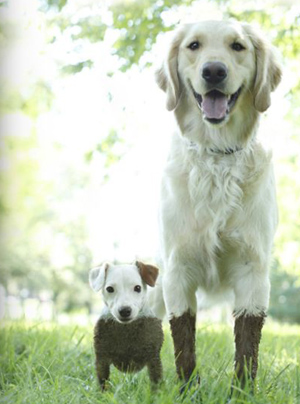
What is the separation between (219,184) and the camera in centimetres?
331

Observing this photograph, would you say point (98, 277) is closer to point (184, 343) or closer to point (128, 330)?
point (128, 330)

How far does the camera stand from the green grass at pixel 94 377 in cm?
291

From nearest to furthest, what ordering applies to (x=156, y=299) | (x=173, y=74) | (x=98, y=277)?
1. (x=98, y=277)
2. (x=173, y=74)
3. (x=156, y=299)

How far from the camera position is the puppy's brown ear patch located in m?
3.07

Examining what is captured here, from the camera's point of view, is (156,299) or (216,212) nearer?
(216,212)

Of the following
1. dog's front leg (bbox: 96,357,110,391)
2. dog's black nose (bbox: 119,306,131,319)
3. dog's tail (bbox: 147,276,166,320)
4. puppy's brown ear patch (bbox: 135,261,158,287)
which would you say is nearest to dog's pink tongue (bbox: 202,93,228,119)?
puppy's brown ear patch (bbox: 135,261,158,287)

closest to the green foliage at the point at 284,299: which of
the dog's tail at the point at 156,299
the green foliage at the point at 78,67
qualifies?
the green foliage at the point at 78,67

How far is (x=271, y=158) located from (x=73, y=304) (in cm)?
2470

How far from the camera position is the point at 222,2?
6.68m

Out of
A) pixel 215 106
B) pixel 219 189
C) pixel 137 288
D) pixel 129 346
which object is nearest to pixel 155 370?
pixel 129 346

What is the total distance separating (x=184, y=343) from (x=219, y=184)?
2.96ft

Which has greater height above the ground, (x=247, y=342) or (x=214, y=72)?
A: (x=214, y=72)

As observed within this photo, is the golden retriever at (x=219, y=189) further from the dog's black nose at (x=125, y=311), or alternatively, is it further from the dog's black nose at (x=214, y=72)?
the dog's black nose at (x=125, y=311)

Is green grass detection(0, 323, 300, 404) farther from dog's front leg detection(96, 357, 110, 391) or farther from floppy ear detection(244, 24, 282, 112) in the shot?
floppy ear detection(244, 24, 282, 112)
